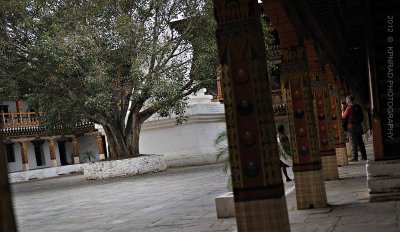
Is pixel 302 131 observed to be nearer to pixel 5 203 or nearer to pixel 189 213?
pixel 189 213

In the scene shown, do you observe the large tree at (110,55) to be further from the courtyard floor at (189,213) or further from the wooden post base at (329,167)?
the wooden post base at (329,167)

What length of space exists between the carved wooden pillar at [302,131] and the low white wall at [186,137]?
53.4 ft

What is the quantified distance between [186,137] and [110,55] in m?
6.10

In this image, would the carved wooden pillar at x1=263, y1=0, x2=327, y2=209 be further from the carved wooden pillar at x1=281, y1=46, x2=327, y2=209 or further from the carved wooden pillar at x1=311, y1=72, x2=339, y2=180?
the carved wooden pillar at x1=311, y1=72, x2=339, y2=180

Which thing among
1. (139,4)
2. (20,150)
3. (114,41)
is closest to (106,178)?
(114,41)

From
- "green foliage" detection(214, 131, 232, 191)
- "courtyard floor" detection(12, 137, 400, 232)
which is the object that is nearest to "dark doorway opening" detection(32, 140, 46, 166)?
"courtyard floor" detection(12, 137, 400, 232)

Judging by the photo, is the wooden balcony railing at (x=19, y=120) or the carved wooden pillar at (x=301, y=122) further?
the wooden balcony railing at (x=19, y=120)

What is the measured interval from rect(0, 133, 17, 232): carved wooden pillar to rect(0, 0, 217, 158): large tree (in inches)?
677

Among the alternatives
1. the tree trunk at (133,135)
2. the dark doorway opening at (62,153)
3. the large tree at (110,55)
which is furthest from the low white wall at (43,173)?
the large tree at (110,55)

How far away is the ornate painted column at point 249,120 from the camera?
374cm

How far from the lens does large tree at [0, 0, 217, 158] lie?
18.4 meters

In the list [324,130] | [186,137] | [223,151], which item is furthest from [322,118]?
[186,137]

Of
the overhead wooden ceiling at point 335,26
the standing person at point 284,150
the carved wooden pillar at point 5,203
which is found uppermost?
the overhead wooden ceiling at point 335,26

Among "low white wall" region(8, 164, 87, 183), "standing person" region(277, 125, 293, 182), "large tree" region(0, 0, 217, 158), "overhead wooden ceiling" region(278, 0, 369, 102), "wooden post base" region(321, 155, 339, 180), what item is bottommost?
"low white wall" region(8, 164, 87, 183)
